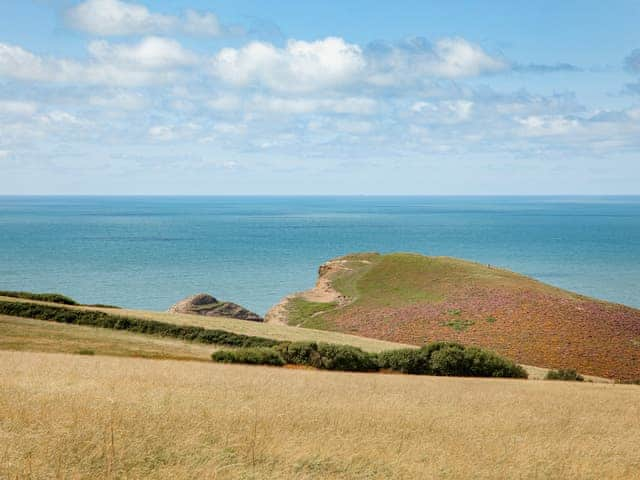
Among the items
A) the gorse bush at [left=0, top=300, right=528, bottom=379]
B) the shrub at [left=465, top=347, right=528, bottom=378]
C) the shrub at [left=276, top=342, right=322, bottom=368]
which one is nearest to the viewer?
the gorse bush at [left=0, top=300, right=528, bottom=379]

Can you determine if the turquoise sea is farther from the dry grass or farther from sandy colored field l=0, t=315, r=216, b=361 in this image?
the dry grass

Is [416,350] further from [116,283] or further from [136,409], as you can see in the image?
[116,283]

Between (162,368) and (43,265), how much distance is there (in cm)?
10831

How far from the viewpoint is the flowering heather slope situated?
4828 cm

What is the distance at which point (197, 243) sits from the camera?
7082 inches

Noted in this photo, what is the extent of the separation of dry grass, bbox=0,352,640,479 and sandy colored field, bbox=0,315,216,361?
648 cm

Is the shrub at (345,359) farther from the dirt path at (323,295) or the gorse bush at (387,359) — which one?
the dirt path at (323,295)

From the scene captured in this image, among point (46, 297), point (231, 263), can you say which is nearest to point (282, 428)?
point (46, 297)

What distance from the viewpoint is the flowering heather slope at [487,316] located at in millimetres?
48281

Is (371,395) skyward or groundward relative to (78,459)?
groundward

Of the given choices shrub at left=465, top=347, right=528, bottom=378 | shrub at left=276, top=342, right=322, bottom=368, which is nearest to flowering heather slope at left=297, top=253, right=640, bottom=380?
shrub at left=465, top=347, right=528, bottom=378

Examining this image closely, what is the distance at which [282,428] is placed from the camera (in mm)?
15367

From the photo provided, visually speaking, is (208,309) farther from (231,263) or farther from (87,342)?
(231,263)

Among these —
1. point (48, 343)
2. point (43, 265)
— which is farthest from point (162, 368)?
point (43, 265)
